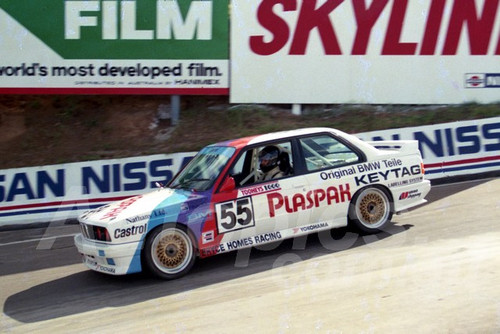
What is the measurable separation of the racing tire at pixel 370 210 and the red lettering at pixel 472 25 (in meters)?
7.70

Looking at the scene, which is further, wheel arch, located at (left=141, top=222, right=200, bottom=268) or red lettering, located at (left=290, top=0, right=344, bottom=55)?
red lettering, located at (left=290, top=0, right=344, bottom=55)

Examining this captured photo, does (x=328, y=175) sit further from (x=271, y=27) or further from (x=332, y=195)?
(x=271, y=27)

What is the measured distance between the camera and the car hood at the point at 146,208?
6809 millimetres

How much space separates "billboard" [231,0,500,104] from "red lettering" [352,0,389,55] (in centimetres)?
2

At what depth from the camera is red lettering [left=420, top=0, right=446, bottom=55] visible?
46.9 feet

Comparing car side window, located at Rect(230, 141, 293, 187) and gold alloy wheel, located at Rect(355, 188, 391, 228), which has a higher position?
car side window, located at Rect(230, 141, 293, 187)

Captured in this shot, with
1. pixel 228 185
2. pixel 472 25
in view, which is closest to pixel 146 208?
pixel 228 185

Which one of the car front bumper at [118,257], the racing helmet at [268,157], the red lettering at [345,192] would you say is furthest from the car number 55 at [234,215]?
the red lettering at [345,192]

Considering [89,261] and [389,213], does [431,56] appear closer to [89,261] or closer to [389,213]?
[389,213]

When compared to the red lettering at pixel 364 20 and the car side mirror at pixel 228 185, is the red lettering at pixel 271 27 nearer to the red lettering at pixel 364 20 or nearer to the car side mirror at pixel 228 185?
the red lettering at pixel 364 20

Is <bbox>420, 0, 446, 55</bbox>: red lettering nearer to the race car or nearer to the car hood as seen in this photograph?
the race car

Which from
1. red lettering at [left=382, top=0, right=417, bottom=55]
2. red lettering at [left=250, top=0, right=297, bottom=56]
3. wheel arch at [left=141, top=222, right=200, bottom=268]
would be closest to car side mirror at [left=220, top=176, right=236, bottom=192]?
wheel arch at [left=141, top=222, right=200, bottom=268]

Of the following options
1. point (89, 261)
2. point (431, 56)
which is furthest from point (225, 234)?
point (431, 56)

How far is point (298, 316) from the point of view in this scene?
5.29 metres
